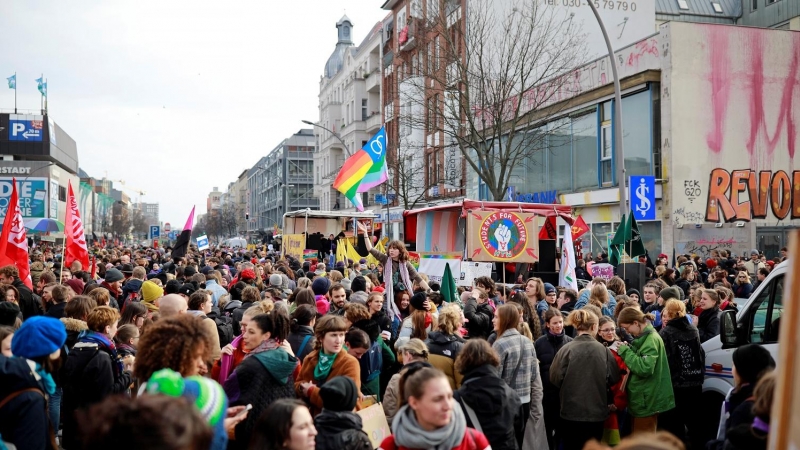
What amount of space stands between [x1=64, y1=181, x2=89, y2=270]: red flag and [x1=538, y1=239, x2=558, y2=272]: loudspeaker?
10.1m

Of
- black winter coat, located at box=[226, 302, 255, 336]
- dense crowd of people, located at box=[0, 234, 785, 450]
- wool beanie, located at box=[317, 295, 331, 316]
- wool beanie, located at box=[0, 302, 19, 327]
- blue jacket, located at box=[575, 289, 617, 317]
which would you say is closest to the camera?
dense crowd of people, located at box=[0, 234, 785, 450]

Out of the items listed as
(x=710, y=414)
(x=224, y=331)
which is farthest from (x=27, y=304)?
(x=710, y=414)

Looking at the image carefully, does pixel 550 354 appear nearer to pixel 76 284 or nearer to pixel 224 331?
pixel 224 331

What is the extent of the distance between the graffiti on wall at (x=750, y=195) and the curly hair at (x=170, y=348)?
24029mm

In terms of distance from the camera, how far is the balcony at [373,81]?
58594 millimetres

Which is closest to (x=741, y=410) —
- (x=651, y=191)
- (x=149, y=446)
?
(x=149, y=446)

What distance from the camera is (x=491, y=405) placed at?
4.82 meters

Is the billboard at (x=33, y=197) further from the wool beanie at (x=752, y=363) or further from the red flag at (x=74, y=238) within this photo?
the wool beanie at (x=752, y=363)

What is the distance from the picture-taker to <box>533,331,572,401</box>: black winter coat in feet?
23.3

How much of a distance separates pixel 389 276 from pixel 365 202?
165ft

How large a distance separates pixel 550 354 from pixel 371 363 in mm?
1898

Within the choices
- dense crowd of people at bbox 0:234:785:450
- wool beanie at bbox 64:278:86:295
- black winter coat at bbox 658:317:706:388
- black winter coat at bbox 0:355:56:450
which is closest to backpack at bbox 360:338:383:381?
dense crowd of people at bbox 0:234:785:450

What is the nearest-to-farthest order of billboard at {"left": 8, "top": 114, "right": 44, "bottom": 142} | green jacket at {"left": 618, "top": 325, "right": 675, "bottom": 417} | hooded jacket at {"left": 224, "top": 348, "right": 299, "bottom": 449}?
hooded jacket at {"left": 224, "top": 348, "right": 299, "bottom": 449}
green jacket at {"left": 618, "top": 325, "right": 675, "bottom": 417}
billboard at {"left": 8, "top": 114, "right": 44, "bottom": 142}

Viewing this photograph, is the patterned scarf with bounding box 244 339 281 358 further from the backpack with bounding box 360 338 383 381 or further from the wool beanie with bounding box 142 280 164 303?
the wool beanie with bounding box 142 280 164 303
